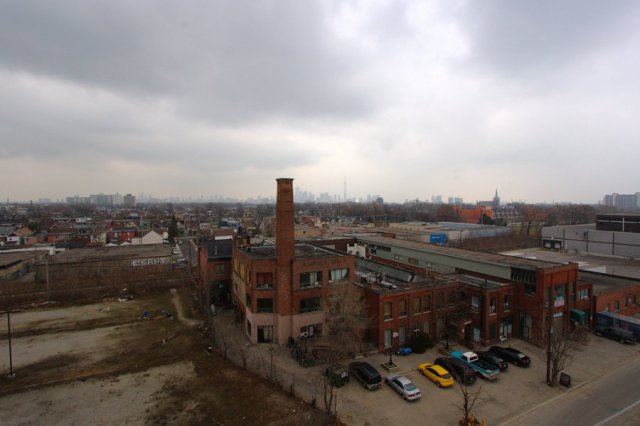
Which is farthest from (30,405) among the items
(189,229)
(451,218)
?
(451,218)

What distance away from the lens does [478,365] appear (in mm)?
23453

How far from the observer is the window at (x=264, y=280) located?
93.5ft

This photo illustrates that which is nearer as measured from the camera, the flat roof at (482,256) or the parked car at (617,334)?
the parked car at (617,334)

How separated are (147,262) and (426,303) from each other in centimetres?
4554

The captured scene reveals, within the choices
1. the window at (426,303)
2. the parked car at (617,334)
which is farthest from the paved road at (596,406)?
the window at (426,303)

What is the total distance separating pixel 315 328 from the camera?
2911cm

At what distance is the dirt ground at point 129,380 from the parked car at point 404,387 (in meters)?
Answer: 5.04

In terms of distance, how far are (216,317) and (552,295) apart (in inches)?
1222

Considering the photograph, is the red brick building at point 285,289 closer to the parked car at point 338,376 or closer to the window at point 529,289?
the parked car at point 338,376

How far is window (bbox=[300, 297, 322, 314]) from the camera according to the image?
28.7 metres

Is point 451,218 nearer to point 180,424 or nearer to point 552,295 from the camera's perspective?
point 552,295

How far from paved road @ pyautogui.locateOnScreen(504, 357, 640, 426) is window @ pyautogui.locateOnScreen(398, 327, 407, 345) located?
32.4 ft

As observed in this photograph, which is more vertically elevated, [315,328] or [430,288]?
[430,288]

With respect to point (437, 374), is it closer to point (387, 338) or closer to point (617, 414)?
point (387, 338)
